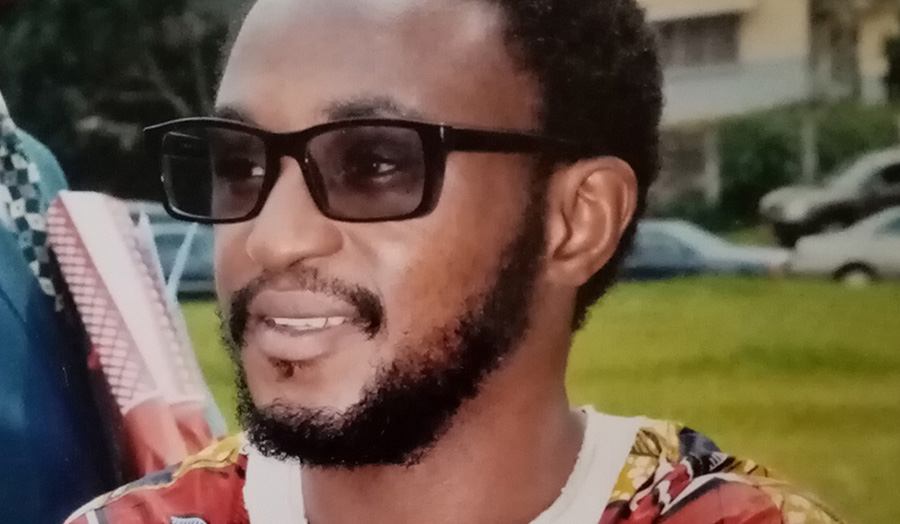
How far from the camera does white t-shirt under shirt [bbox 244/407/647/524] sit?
3.48ft

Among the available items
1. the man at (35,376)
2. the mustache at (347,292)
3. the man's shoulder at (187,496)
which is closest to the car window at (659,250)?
the mustache at (347,292)

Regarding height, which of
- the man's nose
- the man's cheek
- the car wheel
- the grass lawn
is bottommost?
the grass lawn

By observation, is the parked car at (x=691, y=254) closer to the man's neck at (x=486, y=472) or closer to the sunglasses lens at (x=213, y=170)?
the man's neck at (x=486, y=472)

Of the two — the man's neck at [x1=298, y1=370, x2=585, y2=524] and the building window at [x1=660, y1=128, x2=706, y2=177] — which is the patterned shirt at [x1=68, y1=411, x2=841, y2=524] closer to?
the man's neck at [x1=298, y1=370, x2=585, y2=524]

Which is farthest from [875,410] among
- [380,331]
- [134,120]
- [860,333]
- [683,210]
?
[134,120]

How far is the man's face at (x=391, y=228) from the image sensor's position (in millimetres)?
996

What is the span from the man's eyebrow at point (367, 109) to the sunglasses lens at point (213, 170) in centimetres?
8

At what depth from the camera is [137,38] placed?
123cm

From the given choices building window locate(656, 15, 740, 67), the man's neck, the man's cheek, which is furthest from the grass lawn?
the man's cheek

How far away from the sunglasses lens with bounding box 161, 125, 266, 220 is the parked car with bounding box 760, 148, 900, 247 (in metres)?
0.56

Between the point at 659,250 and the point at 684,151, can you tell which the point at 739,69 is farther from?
the point at 659,250

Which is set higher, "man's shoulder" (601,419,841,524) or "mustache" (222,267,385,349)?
"mustache" (222,267,385,349)

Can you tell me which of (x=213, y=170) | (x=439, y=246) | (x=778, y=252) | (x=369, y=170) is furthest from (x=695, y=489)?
(x=213, y=170)

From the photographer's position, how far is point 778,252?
110 cm
